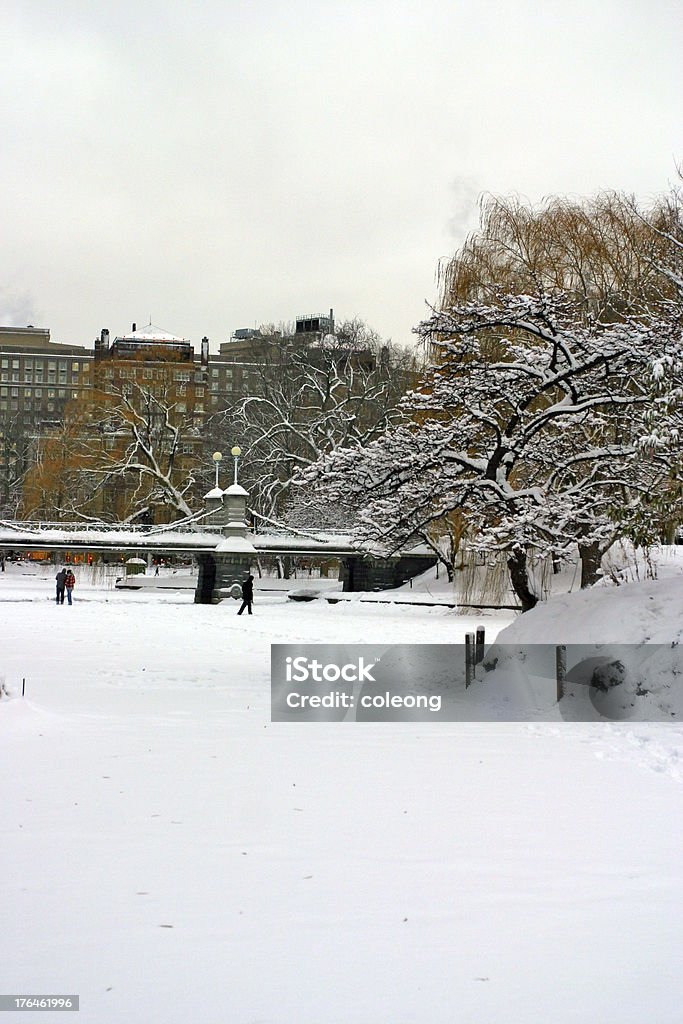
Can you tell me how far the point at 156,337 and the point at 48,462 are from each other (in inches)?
3105

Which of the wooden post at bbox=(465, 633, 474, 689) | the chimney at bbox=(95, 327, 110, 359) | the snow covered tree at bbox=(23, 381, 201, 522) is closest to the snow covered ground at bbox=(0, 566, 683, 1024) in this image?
the wooden post at bbox=(465, 633, 474, 689)

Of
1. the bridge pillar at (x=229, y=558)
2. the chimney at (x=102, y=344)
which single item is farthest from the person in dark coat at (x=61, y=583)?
the chimney at (x=102, y=344)

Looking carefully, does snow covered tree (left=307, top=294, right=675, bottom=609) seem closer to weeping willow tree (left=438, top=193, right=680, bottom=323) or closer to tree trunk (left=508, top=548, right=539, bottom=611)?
tree trunk (left=508, top=548, right=539, bottom=611)

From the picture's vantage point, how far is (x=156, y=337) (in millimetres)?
141625

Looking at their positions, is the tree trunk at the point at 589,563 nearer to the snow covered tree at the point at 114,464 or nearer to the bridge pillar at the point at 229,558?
the bridge pillar at the point at 229,558

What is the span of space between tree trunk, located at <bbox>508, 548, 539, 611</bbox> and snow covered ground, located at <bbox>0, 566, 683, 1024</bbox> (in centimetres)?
589

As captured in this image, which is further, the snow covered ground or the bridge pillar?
the bridge pillar

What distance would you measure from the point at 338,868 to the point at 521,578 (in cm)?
1229

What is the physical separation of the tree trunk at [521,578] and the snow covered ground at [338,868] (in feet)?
19.3

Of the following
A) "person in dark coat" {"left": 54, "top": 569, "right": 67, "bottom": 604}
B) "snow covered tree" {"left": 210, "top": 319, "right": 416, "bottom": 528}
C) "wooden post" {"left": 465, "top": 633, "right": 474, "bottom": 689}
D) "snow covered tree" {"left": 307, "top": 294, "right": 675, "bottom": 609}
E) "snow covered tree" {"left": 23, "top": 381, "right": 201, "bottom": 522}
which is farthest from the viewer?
"snow covered tree" {"left": 23, "top": 381, "right": 201, "bottom": 522}

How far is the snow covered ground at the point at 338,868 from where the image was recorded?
4992 mm

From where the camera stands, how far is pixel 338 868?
6.69 m

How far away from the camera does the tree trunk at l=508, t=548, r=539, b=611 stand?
18.3 meters

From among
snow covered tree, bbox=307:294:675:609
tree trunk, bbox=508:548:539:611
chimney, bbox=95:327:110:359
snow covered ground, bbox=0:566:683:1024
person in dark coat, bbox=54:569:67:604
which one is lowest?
person in dark coat, bbox=54:569:67:604
